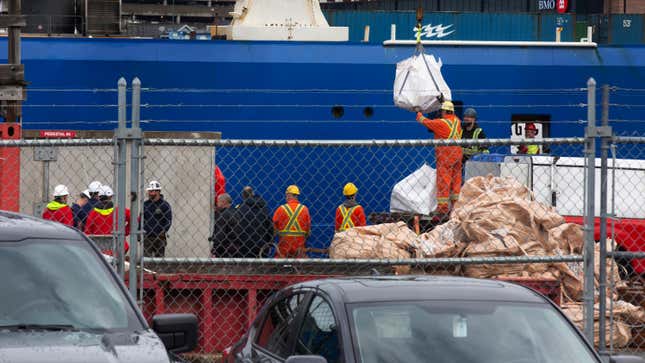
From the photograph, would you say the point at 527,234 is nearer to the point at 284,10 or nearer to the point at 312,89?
the point at 312,89

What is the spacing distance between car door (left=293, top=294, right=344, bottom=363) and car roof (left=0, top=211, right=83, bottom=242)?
1360 millimetres

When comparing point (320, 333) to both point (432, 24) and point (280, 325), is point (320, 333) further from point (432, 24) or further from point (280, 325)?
point (432, 24)

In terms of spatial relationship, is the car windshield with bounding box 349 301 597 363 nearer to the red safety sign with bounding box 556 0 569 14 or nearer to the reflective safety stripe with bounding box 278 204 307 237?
the reflective safety stripe with bounding box 278 204 307 237

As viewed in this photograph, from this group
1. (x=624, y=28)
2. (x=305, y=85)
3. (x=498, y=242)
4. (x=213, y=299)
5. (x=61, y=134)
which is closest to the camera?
(x=213, y=299)

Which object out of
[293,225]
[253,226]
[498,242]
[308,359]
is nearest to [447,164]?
[293,225]

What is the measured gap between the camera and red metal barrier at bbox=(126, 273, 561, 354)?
10094 millimetres

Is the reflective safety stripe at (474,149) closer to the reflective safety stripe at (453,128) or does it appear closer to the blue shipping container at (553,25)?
the reflective safety stripe at (453,128)

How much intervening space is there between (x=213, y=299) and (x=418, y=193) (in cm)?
648

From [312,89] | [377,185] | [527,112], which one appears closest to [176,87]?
[312,89]

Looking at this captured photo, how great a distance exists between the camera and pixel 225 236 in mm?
13453

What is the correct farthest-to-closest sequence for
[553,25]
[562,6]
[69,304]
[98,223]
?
[562,6]
[553,25]
[98,223]
[69,304]

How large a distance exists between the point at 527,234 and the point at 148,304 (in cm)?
347

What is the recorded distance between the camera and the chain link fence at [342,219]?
32.1ft

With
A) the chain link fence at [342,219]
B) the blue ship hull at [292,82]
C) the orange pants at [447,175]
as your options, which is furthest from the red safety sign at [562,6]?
the orange pants at [447,175]
